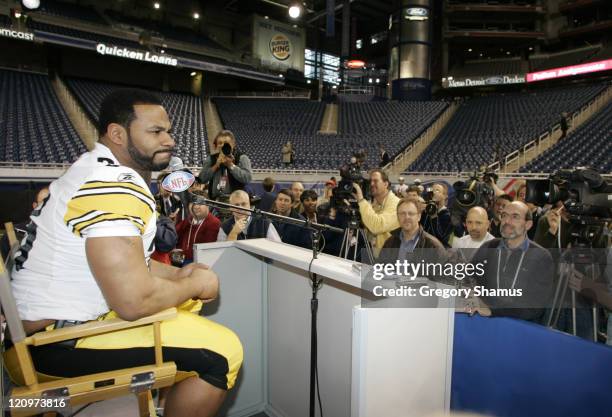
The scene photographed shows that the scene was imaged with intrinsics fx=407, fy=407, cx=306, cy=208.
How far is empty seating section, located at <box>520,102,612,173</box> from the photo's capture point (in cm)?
1151

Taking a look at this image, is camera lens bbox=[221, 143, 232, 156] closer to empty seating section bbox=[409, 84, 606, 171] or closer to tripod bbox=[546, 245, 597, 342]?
tripod bbox=[546, 245, 597, 342]

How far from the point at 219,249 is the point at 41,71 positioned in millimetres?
21282

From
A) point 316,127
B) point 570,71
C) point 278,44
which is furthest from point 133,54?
point 570,71

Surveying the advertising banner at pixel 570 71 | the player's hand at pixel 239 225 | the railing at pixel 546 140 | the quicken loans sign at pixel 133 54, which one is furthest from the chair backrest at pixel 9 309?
the advertising banner at pixel 570 71

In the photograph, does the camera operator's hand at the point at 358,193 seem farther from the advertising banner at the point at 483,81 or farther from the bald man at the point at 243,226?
the advertising banner at the point at 483,81

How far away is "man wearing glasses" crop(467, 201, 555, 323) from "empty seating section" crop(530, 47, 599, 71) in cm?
2409

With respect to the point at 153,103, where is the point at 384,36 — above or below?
above

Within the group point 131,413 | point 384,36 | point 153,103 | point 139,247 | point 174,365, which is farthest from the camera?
point 384,36

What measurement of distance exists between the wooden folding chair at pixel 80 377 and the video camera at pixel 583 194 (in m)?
1.92

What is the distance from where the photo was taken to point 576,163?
1172 cm

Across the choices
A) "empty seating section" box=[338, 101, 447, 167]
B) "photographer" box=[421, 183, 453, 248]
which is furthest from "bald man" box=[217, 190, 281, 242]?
"empty seating section" box=[338, 101, 447, 167]

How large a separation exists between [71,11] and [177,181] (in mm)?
23103

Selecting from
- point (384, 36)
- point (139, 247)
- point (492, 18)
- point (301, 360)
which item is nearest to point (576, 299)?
point (301, 360)

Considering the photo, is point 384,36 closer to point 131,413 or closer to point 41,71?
point 41,71
